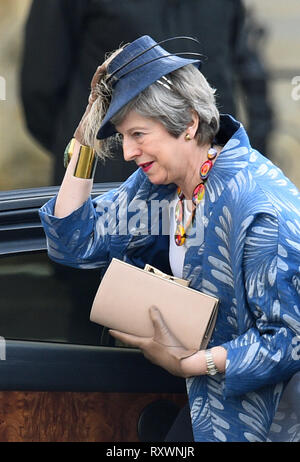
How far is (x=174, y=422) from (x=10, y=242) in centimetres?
66

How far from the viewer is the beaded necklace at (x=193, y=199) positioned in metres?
2.18

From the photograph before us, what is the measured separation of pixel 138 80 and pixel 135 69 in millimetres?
38

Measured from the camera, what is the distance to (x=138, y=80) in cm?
213

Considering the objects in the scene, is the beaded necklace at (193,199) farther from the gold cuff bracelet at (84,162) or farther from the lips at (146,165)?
the gold cuff bracelet at (84,162)

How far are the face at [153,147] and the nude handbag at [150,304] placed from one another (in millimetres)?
235

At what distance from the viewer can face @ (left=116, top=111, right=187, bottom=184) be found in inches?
84.0

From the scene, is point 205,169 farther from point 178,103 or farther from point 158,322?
point 158,322

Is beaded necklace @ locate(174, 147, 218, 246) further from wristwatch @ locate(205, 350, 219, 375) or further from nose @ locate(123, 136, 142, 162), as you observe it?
wristwatch @ locate(205, 350, 219, 375)

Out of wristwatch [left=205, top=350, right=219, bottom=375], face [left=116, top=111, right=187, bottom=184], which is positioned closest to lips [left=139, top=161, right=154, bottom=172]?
face [left=116, top=111, right=187, bottom=184]

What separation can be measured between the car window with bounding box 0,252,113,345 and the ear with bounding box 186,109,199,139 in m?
0.64

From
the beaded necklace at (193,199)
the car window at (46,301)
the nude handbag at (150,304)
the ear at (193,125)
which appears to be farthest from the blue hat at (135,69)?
the car window at (46,301)

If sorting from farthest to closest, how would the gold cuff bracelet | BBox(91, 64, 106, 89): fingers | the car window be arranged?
the car window
the gold cuff bracelet
BBox(91, 64, 106, 89): fingers
